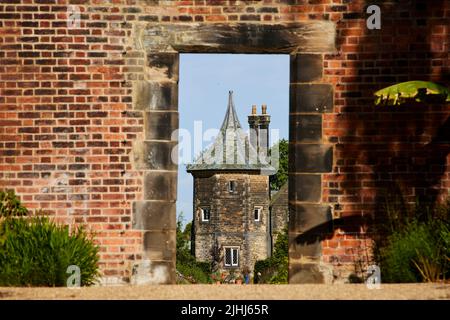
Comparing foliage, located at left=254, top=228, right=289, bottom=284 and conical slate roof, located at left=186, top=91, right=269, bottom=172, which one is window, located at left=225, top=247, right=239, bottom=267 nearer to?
foliage, located at left=254, top=228, right=289, bottom=284

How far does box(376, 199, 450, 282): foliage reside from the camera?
7238 millimetres

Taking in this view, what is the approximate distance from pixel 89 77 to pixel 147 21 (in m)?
0.92

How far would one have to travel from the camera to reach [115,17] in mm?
8320

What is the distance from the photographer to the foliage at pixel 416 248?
7238mm

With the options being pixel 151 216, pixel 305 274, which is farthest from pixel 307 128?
pixel 151 216

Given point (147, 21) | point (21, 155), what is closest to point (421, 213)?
point (147, 21)

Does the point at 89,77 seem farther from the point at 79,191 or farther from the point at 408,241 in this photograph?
the point at 408,241

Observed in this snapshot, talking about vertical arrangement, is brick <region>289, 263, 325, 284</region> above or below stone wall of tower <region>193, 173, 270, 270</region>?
above

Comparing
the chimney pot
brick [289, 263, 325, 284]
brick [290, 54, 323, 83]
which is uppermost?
the chimney pot

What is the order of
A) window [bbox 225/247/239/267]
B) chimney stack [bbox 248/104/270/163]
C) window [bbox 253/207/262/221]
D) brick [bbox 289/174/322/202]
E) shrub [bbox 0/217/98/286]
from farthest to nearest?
chimney stack [bbox 248/104/270/163] → window [bbox 253/207/262/221] → window [bbox 225/247/239/267] → brick [bbox 289/174/322/202] → shrub [bbox 0/217/98/286]

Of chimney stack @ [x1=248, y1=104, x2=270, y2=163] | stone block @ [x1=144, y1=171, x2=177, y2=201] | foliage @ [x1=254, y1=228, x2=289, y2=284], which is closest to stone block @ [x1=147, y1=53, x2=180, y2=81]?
stone block @ [x1=144, y1=171, x2=177, y2=201]

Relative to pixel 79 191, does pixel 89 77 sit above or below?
above

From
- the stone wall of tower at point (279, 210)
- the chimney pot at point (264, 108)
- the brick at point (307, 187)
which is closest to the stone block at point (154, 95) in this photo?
the brick at point (307, 187)
